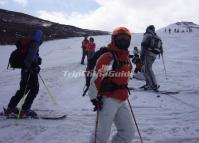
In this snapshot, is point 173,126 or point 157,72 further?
point 157,72

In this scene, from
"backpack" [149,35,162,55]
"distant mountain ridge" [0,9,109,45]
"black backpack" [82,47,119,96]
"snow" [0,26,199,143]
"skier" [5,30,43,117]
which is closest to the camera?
"black backpack" [82,47,119,96]

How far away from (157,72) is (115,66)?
42.7 ft

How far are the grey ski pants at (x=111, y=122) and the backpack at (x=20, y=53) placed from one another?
11.8 feet

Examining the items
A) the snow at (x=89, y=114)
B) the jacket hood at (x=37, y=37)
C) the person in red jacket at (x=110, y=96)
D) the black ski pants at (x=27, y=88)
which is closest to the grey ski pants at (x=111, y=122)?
the person in red jacket at (x=110, y=96)

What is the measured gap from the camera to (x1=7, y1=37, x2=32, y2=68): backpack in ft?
30.5

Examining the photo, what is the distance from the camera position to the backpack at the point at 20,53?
366 inches

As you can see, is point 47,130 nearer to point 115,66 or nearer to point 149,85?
point 115,66

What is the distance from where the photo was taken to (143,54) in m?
13.2

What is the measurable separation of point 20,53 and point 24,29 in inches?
2466

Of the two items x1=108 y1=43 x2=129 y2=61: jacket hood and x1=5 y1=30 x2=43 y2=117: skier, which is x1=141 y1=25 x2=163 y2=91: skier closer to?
x1=5 y1=30 x2=43 y2=117: skier

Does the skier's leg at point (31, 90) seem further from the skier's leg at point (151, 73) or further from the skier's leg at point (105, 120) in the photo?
the skier's leg at point (151, 73)

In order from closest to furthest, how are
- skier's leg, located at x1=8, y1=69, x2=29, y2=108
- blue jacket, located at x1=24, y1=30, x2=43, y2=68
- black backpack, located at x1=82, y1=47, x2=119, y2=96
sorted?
black backpack, located at x1=82, y1=47, x2=119, y2=96 < blue jacket, located at x1=24, y1=30, x2=43, y2=68 < skier's leg, located at x1=8, y1=69, x2=29, y2=108

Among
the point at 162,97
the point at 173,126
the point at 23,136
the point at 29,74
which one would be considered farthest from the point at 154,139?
the point at 162,97

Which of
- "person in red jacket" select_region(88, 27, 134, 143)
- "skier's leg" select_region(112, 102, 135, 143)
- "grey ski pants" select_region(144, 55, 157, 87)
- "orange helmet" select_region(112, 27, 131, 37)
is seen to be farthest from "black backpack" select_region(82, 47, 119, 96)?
"grey ski pants" select_region(144, 55, 157, 87)
